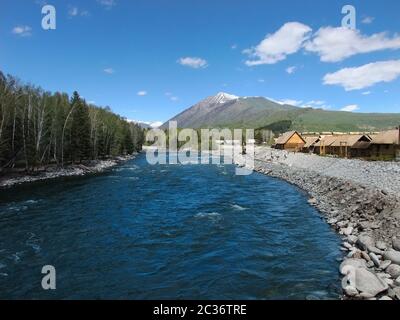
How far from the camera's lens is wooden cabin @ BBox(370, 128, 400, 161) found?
53562 mm

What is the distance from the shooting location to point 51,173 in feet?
188

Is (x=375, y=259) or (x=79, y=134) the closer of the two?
(x=375, y=259)

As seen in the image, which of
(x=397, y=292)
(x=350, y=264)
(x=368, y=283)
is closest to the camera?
(x=397, y=292)

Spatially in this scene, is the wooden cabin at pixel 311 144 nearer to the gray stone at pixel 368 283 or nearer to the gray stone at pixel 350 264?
the gray stone at pixel 350 264

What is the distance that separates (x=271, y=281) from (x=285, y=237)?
7324mm

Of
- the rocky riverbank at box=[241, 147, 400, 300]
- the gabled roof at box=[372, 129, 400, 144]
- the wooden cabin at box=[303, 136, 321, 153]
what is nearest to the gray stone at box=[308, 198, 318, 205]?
the rocky riverbank at box=[241, 147, 400, 300]

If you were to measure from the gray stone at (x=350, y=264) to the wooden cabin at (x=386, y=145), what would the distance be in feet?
123

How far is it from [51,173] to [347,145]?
52.4 m

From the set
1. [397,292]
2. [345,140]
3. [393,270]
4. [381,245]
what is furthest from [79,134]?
[397,292]

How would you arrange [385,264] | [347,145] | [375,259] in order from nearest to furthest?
[385,264]
[375,259]
[347,145]

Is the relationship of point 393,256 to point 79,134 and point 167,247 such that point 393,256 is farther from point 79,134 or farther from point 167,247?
point 79,134

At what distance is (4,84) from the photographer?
5169 centimetres

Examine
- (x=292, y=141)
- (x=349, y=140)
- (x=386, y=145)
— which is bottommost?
(x=386, y=145)
